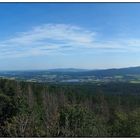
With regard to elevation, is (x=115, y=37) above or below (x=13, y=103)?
above

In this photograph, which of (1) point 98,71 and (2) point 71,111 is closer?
(2) point 71,111

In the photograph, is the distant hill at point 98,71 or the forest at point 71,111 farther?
the distant hill at point 98,71

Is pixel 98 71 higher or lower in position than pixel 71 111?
higher

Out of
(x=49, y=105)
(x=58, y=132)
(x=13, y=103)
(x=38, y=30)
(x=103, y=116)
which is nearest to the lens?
(x=58, y=132)

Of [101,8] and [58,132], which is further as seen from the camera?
[101,8]

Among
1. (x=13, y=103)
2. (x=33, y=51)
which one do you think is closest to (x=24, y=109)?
(x=13, y=103)

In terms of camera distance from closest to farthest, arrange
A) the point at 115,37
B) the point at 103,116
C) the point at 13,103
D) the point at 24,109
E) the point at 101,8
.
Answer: the point at 101,8
the point at 115,37
the point at 24,109
the point at 13,103
the point at 103,116

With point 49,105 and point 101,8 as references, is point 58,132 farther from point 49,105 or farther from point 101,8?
point 49,105

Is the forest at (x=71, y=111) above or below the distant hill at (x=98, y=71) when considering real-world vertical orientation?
below
